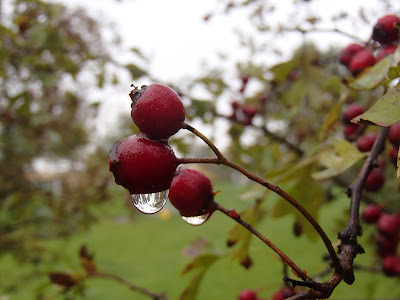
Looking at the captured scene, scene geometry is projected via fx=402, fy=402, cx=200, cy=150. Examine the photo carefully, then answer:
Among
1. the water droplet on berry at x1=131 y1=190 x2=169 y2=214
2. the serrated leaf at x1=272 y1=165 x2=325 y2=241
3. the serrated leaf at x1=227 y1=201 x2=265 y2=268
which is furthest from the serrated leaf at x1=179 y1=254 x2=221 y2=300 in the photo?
the water droplet on berry at x1=131 y1=190 x2=169 y2=214

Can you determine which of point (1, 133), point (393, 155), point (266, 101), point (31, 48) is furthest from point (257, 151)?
point (1, 133)

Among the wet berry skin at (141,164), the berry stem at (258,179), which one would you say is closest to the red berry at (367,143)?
the berry stem at (258,179)

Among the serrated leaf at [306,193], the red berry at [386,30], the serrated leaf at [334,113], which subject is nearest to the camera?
the red berry at [386,30]

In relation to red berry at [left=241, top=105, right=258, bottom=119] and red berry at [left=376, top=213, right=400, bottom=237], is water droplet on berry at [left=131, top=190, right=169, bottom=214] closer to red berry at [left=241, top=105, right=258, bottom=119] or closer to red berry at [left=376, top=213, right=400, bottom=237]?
red berry at [left=376, top=213, right=400, bottom=237]

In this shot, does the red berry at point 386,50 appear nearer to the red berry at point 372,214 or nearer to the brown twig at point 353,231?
the brown twig at point 353,231

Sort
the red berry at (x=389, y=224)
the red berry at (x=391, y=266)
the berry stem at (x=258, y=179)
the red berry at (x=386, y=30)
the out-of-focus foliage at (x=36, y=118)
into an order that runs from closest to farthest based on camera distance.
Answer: the berry stem at (x=258, y=179) → the red berry at (x=386, y=30) → the red berry at (x=389, y=224) → the red berry at (x=391, y=266) → the out-of-focus foliage at (x=36, y=118)
